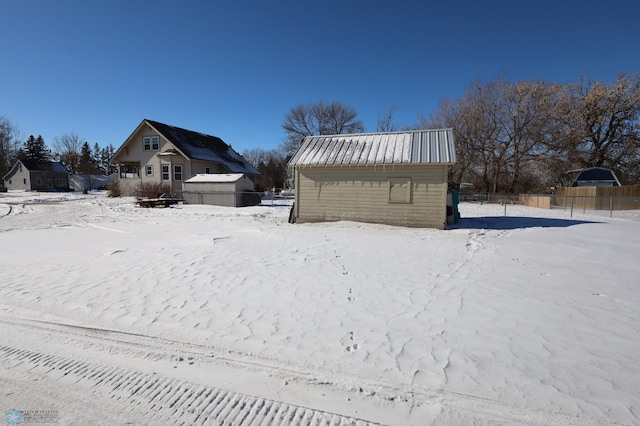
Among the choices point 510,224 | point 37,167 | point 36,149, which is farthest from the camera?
point 36,149

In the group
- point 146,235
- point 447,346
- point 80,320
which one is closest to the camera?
point 447,346

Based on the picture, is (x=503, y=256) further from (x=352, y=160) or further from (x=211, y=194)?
(x=211, y=194)

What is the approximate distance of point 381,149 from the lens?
13.8 metres

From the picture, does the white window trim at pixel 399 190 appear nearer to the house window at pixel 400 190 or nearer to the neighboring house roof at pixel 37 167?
the house window at pixel 400 190

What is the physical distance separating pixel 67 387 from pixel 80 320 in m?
1.67

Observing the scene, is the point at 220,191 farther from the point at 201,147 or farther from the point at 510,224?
the point at 510,224

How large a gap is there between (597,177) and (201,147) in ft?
122

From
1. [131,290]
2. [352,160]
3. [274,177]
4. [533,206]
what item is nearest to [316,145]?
[352,160]

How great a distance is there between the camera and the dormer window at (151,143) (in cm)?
2950

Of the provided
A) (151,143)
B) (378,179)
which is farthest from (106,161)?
(378,179)

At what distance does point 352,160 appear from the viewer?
13523 millimetres

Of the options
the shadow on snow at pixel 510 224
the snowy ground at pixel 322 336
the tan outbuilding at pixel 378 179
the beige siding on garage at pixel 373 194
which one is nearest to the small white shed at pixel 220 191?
the tan outbuilding at pixel 378 179

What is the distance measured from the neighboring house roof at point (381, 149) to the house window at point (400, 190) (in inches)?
31.4

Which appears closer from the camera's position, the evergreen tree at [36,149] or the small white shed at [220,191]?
the small white shed at [220,191]
